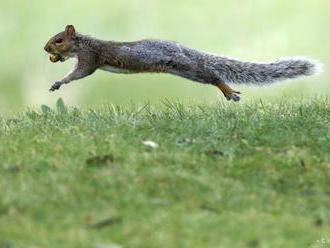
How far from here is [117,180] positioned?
19.4 ft

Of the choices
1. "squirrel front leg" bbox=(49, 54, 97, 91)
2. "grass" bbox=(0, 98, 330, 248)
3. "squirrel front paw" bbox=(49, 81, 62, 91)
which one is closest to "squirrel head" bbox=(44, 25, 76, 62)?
"squirrel front leg" bbox=(49, 54, 97, 91)

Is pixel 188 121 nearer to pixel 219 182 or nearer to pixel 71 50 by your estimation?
pixel 219 182

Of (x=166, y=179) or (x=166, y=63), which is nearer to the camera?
(x=166, y=179)

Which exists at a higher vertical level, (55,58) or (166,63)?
(55,58)

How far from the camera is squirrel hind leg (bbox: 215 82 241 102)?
9054mm

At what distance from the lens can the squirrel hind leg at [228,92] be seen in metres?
9.05

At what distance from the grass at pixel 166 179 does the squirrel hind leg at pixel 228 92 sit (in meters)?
0.89

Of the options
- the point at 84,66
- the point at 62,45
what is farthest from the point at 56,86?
the point at 62,45

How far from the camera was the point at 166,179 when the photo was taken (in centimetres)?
598

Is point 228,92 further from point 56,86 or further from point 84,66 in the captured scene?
point 56,86

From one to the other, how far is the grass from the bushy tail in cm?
127

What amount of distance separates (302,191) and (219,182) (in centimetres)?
50

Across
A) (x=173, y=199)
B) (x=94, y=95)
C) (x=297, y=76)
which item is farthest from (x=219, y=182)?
(x=94, y=95)

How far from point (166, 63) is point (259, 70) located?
2.98 feet
